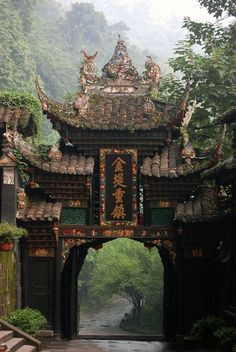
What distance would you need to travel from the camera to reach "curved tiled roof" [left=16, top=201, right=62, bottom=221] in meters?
14.0

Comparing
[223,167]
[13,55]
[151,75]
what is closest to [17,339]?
[223,167]

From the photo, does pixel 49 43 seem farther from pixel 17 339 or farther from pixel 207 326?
pixel 17 339

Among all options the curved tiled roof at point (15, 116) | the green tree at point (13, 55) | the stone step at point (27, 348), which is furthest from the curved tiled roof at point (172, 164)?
the green tree at point (13, 55)

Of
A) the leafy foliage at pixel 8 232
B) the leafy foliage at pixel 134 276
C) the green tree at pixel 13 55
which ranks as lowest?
the leafy foliage at pixel 134 276

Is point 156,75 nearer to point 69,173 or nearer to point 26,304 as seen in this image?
point 69,173

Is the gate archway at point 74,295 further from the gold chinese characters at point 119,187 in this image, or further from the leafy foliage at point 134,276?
the leafy foliage at point 134,276

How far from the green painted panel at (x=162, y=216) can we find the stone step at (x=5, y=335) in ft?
15.4

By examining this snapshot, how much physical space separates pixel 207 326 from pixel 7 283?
14.5 ft

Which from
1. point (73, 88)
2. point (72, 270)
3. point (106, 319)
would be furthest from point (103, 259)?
point (73, 88)

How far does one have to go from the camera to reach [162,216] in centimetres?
1466

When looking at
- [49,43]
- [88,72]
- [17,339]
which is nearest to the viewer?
[17,339]

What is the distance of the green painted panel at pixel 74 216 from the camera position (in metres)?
14.7

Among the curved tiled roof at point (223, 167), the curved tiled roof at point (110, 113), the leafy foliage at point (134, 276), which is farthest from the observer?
the leafy foliage at point (134, 276)

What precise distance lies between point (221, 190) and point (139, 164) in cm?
224
